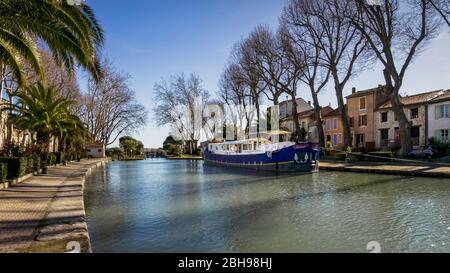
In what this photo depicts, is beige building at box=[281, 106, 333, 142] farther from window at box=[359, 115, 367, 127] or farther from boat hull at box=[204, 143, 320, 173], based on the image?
boat hull at box=[204, 143, 320, 173]

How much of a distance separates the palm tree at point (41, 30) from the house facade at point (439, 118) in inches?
1360

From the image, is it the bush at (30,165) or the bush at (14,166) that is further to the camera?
the bush at (30,165)

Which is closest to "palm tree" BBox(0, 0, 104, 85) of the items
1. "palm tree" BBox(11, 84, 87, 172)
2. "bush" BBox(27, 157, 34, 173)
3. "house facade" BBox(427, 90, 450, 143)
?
"bush" BBox(27, 157, 34, 173)

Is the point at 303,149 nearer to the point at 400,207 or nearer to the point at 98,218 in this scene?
the point at 400,207

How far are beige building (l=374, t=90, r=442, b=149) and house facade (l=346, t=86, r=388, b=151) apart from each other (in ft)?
3.38

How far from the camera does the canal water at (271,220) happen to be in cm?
684

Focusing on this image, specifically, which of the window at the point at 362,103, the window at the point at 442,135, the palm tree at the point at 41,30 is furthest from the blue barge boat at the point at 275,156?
the window at the point at 362,103

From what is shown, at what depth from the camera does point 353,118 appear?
161 ft

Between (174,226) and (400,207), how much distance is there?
684 centimetres

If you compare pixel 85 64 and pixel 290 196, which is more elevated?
pixel 85 64

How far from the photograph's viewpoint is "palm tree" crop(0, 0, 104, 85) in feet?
35.2

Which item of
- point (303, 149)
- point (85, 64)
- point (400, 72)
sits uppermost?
point (400, 72)

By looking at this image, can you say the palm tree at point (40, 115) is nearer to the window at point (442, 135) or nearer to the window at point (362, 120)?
the window at point (442, 135)
